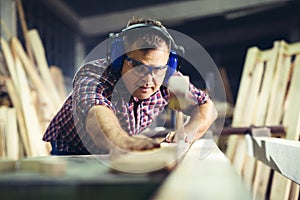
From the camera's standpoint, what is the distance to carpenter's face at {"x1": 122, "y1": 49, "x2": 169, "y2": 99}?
1.58 m

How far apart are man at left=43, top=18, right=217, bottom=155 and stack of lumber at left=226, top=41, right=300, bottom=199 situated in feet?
3.89

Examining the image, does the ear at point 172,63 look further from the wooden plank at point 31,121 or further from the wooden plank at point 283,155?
the wooden plank at point 31,121

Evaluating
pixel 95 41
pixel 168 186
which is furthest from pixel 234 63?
pixel 168 186

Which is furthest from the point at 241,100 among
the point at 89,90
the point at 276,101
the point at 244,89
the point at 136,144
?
the point at 136,144

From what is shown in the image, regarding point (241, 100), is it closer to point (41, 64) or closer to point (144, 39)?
point (144, 39)

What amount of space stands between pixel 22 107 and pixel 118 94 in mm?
2045

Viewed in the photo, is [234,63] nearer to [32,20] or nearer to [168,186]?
[32,20]

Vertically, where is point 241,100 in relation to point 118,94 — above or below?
above

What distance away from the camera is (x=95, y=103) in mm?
1388

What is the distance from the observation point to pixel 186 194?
62 centimetres

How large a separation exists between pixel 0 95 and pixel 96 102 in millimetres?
2544

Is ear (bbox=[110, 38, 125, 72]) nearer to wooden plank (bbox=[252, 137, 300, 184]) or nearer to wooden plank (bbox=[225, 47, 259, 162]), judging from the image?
wooden plank (bbox=[252, 137, 300, 184])

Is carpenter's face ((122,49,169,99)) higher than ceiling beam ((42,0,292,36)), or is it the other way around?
ceiling beam ((42,0,292,36))

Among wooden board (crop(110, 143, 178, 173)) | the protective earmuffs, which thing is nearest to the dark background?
the protective earmuffs
